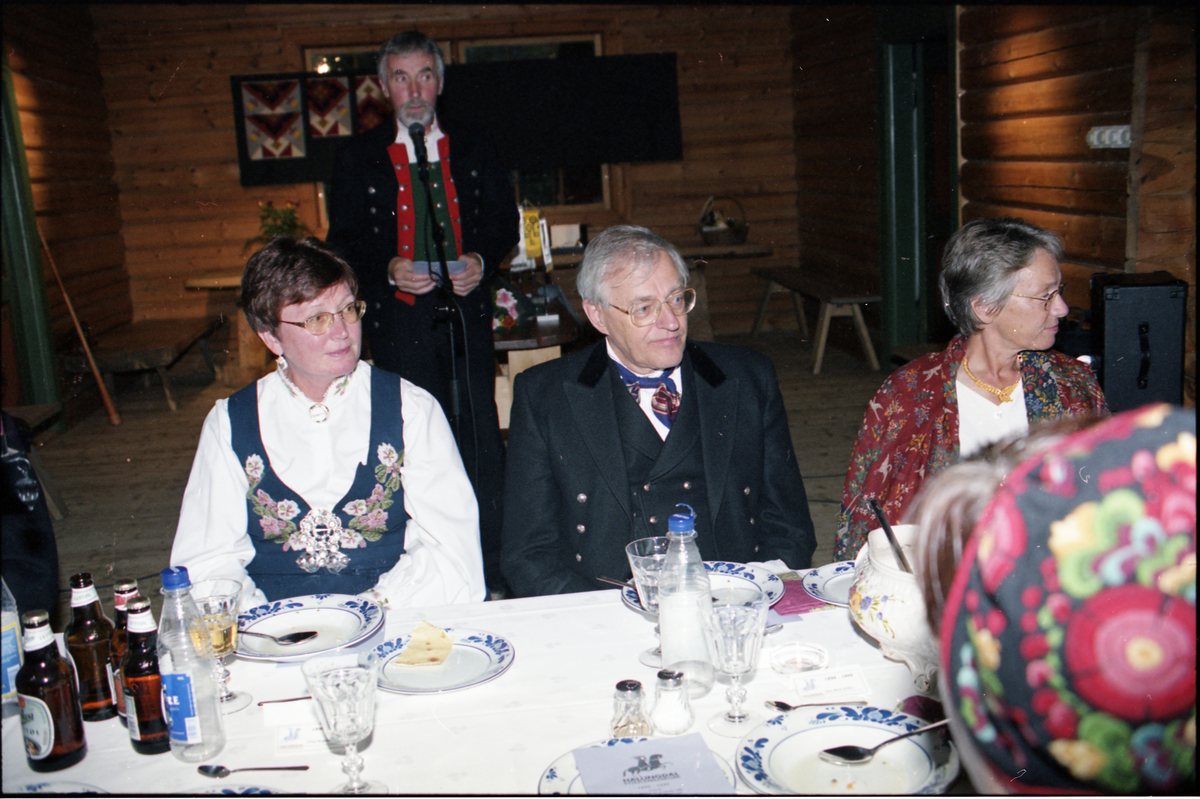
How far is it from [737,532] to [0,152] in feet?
17.3

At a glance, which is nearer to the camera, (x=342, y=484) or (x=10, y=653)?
(x=10, y=653)

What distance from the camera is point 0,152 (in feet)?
17.4

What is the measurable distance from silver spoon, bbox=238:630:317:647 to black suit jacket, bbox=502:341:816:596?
496 millimetres

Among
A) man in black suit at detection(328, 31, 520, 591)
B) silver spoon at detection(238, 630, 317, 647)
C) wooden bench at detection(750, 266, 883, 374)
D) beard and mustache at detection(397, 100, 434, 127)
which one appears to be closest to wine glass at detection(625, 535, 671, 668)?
silver spoon at detection(238, 630, 317, 647)

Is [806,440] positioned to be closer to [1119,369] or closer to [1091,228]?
[1091,228]

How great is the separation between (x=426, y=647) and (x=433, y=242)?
2056mm

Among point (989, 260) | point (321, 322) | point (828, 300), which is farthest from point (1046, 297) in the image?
point (828, 300)

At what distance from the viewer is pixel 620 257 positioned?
73.9 inches

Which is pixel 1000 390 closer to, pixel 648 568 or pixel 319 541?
pixel 648 568

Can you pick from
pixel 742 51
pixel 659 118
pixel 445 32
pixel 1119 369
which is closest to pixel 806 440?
pixel 1119 369

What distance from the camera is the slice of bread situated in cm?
127

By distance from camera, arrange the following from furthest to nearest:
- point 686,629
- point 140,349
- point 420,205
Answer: point 140,349 → point 420,205 → point 686,629

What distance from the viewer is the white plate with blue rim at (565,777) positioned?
0.98 meters

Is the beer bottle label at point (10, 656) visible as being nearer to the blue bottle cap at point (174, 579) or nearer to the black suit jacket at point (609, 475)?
the blue bottle cap at point (174, 579)
